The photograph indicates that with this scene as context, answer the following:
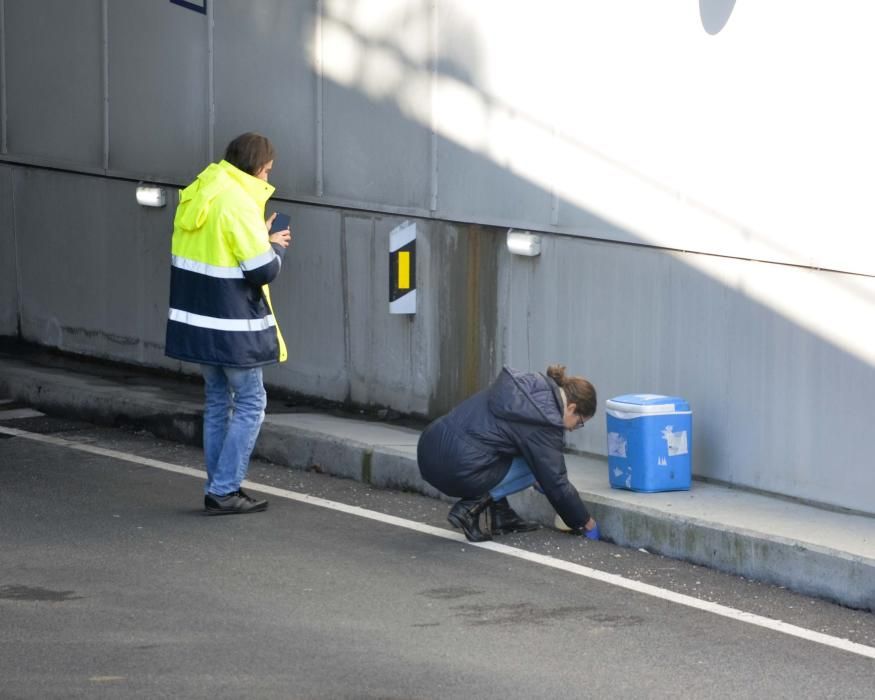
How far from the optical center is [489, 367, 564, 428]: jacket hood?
831 centimetres

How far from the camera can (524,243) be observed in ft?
33.3

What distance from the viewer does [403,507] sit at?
9305mm

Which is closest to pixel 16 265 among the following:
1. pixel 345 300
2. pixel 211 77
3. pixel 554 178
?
pixel 211 77

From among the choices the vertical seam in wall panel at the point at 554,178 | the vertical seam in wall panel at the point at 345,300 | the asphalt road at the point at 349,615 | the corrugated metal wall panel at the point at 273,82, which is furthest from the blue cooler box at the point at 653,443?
the corrugated metal wall panel at the point at 273,82

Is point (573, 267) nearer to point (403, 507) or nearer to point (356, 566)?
point (403, 507)

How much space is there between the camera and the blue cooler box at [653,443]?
8.81 meters

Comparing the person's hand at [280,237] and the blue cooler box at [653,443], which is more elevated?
the person's hand at [280,237]

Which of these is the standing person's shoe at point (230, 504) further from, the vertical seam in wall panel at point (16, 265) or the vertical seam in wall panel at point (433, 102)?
the vertical seam in wall panel at point (16, 265)

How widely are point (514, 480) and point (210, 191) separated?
195cm

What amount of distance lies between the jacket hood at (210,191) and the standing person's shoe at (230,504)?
1.31 meters

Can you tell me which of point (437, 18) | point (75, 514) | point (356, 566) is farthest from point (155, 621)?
point (437, 18)

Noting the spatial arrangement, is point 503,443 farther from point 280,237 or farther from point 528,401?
point 280,237

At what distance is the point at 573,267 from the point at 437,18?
1.73m

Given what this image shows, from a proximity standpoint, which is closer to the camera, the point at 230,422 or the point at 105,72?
the point at 230,422
